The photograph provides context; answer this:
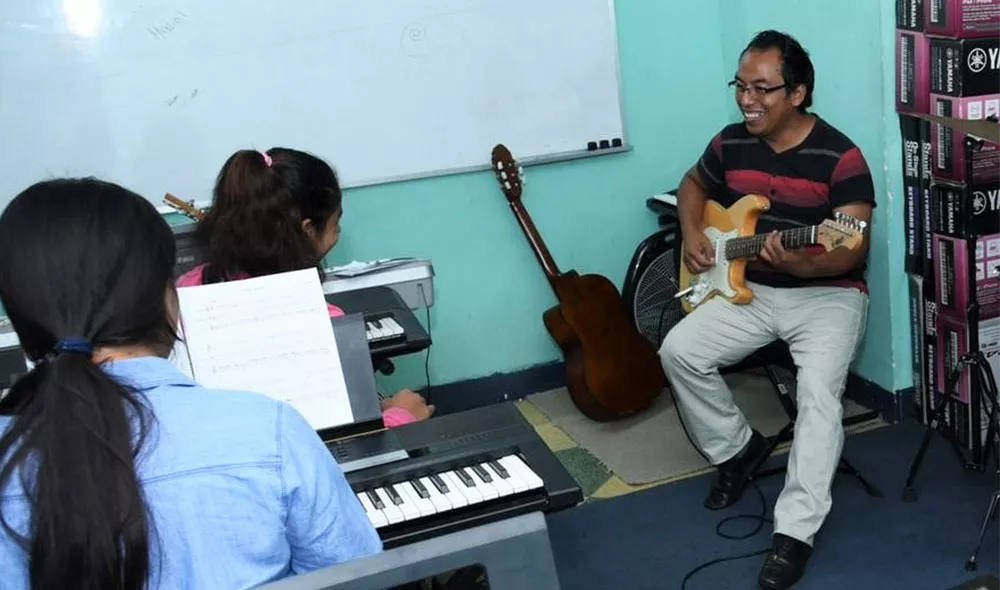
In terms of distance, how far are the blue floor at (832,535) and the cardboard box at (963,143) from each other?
0.80 m

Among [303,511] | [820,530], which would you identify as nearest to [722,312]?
[820,530]

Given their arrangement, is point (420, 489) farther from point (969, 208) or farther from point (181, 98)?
point (181, 98)

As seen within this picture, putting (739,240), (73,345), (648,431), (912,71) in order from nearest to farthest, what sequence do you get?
(73,345), (739,240), (912,71), (648,431)

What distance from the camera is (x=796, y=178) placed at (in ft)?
8.82

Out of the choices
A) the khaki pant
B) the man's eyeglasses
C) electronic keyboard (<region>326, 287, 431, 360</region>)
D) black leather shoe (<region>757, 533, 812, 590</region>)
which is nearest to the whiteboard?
electronic keyboard (<region>326, 287, 431, 360</region>)

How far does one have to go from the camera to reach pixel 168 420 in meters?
1.03

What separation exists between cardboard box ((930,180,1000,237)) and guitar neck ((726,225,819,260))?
48 cm

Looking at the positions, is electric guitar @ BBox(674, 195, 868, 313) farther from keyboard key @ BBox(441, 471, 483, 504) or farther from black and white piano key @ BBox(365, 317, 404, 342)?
keyboard key @ BBox(441, 471, 483, 504)

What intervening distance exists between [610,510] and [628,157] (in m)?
1.37

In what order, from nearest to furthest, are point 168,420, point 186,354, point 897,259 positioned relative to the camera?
point 168,420
point 186,354
point 897,259

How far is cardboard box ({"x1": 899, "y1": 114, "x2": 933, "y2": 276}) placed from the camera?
2879mm

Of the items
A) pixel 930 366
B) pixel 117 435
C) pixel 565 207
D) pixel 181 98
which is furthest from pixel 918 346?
pixel 117 435

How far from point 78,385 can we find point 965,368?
2542 mm

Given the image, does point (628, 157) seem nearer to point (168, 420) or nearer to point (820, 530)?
point (820, 530)
